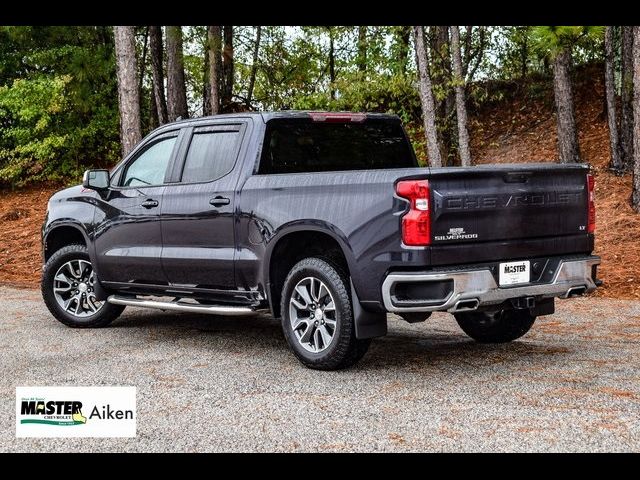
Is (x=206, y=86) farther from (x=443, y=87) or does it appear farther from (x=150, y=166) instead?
(x=150, y=166)

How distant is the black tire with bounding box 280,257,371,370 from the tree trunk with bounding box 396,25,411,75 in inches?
583

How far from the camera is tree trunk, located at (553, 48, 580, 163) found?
627 inches

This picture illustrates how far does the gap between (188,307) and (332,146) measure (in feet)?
6.15

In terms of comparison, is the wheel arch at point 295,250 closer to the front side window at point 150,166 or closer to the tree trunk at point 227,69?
the front side window at point 150,166

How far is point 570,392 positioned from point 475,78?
54.6 ft

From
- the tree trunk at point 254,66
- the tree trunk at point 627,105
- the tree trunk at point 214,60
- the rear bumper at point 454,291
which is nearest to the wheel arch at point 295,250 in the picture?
the rear bumper at point 454,291

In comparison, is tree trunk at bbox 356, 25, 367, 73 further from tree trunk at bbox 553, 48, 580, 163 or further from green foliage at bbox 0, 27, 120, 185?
tree trunk at bbox 553, 48, 580, 163

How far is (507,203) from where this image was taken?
623 centimetres

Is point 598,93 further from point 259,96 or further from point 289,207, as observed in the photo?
point 289,207

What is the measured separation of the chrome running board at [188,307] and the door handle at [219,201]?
0.86 m

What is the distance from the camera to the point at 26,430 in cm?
502

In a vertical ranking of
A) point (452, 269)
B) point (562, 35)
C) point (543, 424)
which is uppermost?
point (562, 35)

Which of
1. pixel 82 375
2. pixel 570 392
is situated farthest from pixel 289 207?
pixel 570 392

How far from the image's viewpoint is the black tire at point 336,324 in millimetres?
6320
